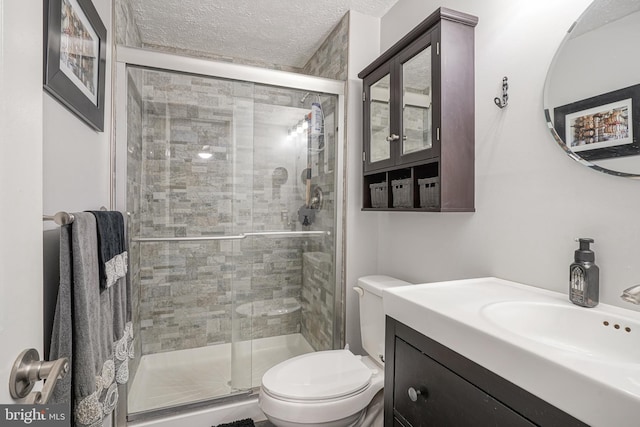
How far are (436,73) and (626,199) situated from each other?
0.81 metres

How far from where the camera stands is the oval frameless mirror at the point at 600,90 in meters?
0.86

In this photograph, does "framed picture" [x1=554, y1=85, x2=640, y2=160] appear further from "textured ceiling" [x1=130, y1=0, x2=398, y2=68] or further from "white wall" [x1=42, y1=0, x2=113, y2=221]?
"white wall" [x1=42, y1=0, x2=113, y2=221]

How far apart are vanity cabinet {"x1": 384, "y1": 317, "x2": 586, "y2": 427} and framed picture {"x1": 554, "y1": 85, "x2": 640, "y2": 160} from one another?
735mm

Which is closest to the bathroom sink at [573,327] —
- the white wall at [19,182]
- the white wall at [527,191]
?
the white wall at [527,191]

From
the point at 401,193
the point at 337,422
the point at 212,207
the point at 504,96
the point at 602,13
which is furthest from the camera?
the point at 212,207

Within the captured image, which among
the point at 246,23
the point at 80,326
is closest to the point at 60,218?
the point at 80,326

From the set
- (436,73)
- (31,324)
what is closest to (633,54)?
(436,73)

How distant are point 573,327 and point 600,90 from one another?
693 mm

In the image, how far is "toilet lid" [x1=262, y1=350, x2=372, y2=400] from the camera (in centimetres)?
137

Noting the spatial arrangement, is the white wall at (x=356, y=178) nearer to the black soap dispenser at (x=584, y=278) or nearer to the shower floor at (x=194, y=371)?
the shower floor at (x=194, y=371)

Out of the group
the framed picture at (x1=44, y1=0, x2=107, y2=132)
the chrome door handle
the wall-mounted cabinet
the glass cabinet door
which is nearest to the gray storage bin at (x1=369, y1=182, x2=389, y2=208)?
the wall-mounted cabinet

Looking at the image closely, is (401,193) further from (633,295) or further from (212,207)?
(212,207)

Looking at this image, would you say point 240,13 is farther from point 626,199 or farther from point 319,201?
point 626,199

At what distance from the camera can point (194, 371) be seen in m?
2.12
